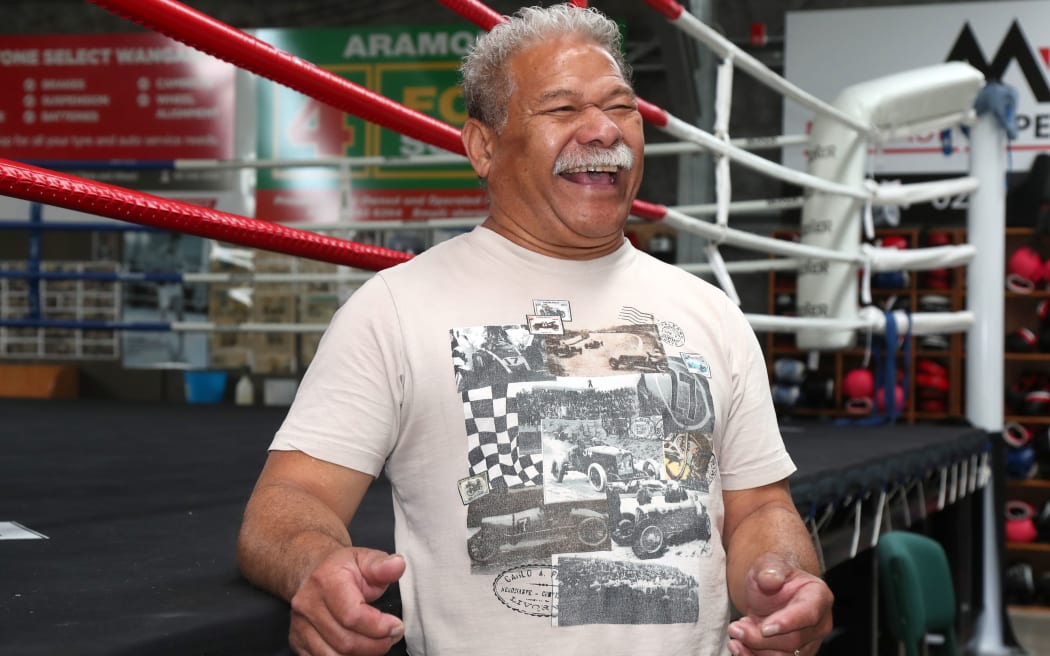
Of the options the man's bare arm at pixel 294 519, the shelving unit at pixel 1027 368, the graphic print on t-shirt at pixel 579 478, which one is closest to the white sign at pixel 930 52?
the shelving unit at pixel 1027 368

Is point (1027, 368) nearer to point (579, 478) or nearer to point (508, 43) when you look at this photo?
point (508, 43)

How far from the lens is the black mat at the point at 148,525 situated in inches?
32.6

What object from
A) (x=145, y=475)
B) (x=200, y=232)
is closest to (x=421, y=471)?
→ (x=200, y=232)

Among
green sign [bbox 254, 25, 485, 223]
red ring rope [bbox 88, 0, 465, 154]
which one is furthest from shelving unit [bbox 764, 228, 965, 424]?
red ring rope [bbox 88, 0, 465, 154]

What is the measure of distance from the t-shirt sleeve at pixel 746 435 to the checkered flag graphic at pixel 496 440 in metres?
0.26

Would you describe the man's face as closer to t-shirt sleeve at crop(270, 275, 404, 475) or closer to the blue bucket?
t-shirt sleeve at crop(270, 275, 404, 475)

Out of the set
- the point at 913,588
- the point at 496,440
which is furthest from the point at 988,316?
the point at 496,440

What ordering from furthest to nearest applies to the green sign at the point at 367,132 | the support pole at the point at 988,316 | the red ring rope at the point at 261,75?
the green sign at the point at 367,132, the support pole at the point at 988,316, the red ring rope at the point at 261,75

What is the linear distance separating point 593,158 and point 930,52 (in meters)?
5.54

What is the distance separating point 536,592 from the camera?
1.01 meters

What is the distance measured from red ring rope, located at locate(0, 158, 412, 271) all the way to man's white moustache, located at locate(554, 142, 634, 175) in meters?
0.45

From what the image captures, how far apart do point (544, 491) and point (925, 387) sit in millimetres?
5923

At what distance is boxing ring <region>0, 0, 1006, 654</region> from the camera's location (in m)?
0.92

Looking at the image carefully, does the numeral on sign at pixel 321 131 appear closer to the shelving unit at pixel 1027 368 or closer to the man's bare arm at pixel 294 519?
the shelving unit at pixel 1027 368
